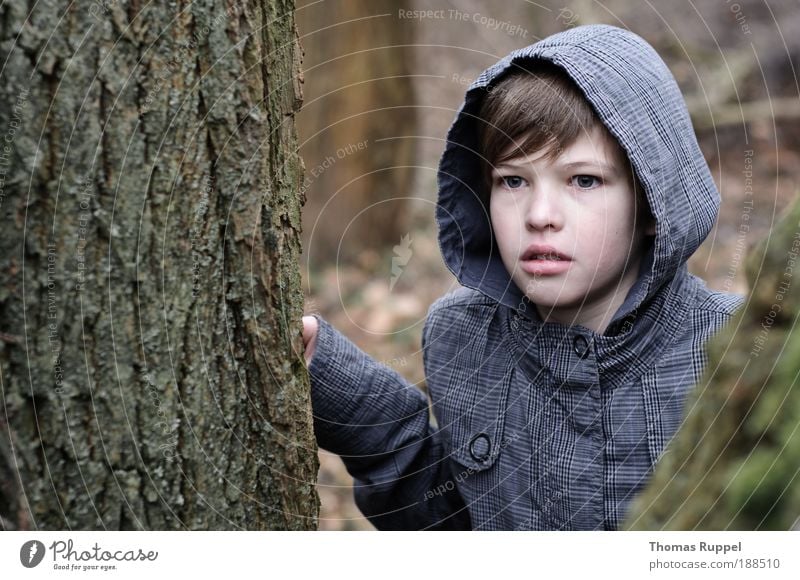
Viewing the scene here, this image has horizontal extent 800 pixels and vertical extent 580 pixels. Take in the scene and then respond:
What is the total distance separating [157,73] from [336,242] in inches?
128

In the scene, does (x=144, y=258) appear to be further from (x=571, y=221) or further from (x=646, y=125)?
(x=646, y=125)

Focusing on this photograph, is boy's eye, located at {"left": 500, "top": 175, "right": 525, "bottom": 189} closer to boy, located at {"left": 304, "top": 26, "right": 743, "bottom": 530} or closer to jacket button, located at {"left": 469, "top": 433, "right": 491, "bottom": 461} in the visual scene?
boy, located at {"left": 304, "top": 26, "right": 743, "bottom": 530}

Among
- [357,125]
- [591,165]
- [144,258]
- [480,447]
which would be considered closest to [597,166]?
[591,165]

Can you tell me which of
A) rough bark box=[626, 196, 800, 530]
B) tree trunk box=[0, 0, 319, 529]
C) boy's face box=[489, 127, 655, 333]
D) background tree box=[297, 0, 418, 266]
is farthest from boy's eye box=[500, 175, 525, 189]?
background tree box=[297, 0, 418, 266]

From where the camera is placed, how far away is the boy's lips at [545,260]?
128 cm

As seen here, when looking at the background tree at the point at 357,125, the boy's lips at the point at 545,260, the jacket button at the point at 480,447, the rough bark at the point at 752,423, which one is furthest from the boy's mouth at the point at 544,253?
the background tree at the point at 357,125

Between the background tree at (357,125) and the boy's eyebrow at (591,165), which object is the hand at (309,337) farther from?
the background tree at (357,125)

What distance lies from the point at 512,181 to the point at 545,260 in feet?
0.52

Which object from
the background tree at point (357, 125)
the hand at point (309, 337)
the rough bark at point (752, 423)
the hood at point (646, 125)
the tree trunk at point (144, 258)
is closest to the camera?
the rough bark at point (752, 423)

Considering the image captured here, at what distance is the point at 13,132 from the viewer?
893 millimetres

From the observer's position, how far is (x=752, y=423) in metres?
0.69
